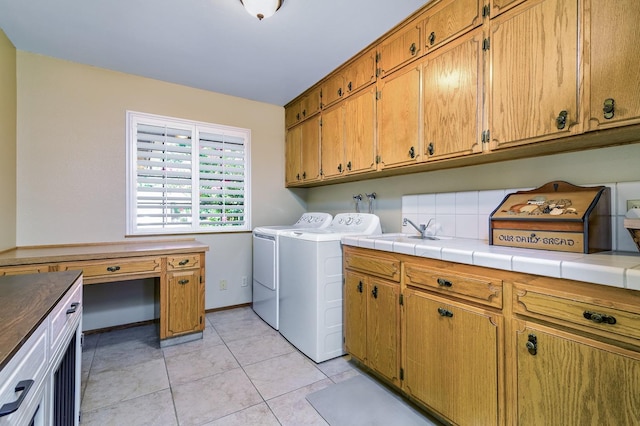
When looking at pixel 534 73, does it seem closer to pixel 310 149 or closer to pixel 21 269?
pixel 310 149

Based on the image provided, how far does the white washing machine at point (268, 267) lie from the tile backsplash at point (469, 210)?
1.04 m

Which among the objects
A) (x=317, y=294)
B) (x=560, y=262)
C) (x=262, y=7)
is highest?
(x=262, y=7)

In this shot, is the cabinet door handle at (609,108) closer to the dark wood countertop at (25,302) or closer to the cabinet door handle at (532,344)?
the cabinet door handle at (532,344)

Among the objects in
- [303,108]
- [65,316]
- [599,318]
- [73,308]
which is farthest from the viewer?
[303,108]

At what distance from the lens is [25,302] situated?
980 mm

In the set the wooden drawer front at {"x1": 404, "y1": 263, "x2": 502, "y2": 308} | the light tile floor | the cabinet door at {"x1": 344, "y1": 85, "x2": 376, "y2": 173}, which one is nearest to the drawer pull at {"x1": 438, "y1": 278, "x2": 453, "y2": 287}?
the wooden drawer front at {"x1": 404, "y1": 263, "x2": 502, "y2": 308}

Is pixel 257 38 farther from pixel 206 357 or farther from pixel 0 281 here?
pixel 206 357

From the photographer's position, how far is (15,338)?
0.70 meters

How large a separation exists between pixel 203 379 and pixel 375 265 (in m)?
1.44

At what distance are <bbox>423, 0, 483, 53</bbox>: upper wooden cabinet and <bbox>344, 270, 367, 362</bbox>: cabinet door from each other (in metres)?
1.61

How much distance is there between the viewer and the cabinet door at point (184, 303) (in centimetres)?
244

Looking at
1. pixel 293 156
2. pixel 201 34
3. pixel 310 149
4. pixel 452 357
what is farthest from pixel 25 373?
pixel 293 156

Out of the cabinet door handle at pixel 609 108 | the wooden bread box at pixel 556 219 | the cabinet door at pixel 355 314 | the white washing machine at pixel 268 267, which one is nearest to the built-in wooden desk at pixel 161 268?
the white washing machine at pixel 268 267

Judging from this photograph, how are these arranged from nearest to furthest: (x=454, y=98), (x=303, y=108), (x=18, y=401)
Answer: (x=18, y=401), (x=454, y=98), (x=303, y=108)
